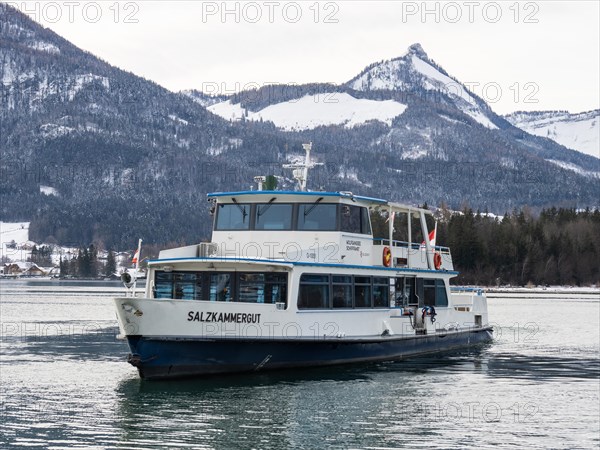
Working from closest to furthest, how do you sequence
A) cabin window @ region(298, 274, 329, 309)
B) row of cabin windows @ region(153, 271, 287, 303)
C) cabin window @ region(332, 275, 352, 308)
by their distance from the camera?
1. row of cabin windows @ region(153, 271, 287, 303)
2. cabin window @ region(298, 274, 329, 309)
3. cabin window @ region(332, 275, 352, 308)

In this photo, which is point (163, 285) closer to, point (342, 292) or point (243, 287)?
point (243, 287)

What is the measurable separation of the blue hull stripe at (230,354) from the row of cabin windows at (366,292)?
131cm

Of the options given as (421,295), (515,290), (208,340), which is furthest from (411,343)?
(515,290)

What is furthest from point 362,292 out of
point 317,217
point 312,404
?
point 312,404

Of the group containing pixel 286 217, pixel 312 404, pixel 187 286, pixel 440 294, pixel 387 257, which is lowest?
pixel 312 404

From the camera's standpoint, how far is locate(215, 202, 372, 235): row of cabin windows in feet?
109

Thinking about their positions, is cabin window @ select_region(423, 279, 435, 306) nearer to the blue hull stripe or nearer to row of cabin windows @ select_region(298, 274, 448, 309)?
row of cabin windows @ select_region(298, 274, 448, 309)

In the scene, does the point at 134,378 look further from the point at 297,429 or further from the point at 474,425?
the point at 474,425

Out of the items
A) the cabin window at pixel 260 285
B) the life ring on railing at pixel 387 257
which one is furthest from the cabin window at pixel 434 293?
the cabin window at pixel 260 285

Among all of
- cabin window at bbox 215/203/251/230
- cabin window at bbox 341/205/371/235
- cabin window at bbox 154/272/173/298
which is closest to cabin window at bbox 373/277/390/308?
cabin window at bbox 341/205/371/235

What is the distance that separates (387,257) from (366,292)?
217 cm

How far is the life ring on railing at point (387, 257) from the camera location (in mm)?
35997

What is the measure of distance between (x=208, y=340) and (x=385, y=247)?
955 cm

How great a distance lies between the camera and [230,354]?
97.6ft
